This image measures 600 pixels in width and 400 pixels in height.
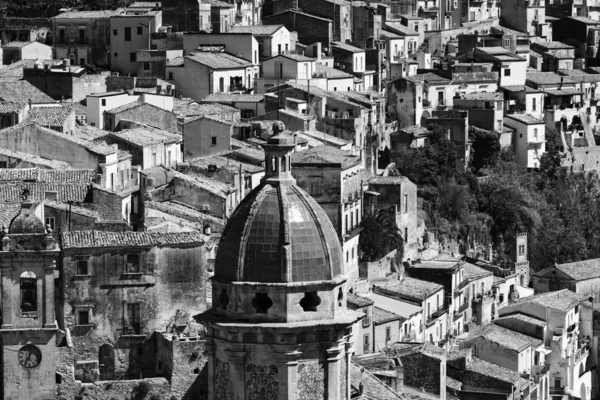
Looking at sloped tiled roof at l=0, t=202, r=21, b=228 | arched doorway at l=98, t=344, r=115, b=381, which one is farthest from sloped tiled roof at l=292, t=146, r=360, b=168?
arched doorway at l=98, t=344, r=115, b=381

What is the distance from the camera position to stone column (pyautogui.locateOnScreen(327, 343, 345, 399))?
1541 centimetres

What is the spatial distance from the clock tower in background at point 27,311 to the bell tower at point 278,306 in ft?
60.6

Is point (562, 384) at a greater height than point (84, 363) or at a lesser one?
lesser

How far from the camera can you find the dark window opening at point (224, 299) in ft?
50.2

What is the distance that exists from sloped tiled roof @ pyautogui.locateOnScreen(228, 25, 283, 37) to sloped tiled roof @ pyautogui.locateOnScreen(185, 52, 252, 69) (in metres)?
3.04

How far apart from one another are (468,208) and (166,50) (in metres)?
12.1

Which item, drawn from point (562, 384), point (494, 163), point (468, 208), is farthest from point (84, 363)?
point (494, 163)

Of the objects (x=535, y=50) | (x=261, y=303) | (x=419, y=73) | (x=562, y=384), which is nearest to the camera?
(x=261, y=303)

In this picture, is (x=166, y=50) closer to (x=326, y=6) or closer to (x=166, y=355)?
(x=326, y=6)

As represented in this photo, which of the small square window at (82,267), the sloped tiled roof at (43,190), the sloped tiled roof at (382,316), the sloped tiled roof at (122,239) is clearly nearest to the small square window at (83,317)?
the small square window at (82,267)

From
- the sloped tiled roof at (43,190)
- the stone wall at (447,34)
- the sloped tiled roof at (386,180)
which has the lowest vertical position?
the stone wall at (447,34)

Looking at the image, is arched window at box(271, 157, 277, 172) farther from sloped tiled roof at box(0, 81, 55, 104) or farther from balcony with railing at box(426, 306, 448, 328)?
sloped tiled roof at box(0, 81, 55, 104)

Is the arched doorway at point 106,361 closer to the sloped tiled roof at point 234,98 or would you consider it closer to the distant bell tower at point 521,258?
the sloped tiled roof at point 234,98

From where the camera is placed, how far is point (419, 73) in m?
73.0
